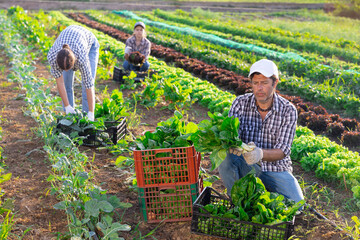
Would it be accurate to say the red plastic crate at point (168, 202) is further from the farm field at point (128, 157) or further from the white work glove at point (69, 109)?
the white work glove at point (69, 109)

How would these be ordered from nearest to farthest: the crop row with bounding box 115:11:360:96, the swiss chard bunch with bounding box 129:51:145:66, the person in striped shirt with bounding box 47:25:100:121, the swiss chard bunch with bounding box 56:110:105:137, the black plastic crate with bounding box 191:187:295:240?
the black plastic crate with bounding box 191:187:295:240 < the swiss chard bunch with bounding box 56:110:105:137 < the person in striped shirt with bounding box 47:25:100:121 < the swiss chard bunch with bounding box 129:51:145:66 < the crop row with bounding box 115:11:360:96

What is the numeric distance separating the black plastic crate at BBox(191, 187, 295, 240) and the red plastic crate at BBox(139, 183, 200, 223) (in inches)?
4.9

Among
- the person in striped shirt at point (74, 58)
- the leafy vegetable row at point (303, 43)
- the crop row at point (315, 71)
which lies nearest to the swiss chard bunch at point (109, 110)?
the person in striped shirt at point (74, 58)

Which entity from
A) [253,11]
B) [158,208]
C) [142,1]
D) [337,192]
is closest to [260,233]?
[158,208]

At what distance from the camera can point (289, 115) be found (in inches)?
131

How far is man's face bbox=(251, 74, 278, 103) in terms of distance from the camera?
3.26 m

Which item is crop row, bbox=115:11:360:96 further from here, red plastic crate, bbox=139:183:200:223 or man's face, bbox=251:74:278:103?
red plastic crate, bbox=139:183:200:223

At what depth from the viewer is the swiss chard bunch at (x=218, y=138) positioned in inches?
112

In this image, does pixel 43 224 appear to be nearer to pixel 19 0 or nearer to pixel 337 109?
pixel 337 109

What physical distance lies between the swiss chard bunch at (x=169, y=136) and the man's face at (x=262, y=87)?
2.05 ft

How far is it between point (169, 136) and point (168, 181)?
1.29ft

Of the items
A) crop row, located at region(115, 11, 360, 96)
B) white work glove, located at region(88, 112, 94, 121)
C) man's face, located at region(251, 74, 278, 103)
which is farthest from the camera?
crop row, located at region(115, 11, 360, 96)

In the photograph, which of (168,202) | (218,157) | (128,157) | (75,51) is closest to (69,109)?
(75,51)

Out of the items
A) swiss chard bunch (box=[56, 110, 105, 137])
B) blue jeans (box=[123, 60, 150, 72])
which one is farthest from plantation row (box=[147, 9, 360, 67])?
swiss chard bunch (box=[56, 110, 105, 137])
